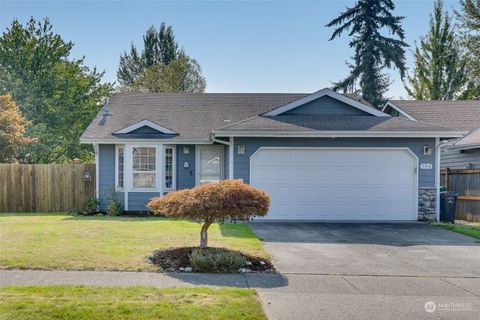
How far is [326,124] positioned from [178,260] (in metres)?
7.70

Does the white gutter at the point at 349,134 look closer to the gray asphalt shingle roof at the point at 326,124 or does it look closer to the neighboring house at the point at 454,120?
the gray asphalt shingle roof at the point at 326,124

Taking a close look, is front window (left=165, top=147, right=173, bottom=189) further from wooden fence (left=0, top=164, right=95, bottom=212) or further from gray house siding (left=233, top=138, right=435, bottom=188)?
gray house siding (left=233, top=138, right=435, bottom=188)

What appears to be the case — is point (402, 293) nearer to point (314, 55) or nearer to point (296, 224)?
point (296, 224)

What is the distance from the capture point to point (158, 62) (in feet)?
133

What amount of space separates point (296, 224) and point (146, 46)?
3413cm

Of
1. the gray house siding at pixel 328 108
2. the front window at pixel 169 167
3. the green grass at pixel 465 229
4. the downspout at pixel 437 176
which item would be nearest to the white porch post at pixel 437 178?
the downspout at pixel 437 176

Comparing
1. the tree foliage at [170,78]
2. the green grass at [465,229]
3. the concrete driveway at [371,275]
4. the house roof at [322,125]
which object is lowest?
the green grass at [465,229]

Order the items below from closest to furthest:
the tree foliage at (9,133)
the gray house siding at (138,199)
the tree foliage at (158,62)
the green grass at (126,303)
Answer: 1. the green grass at (126,303)
2. the gray house siding at (138,199)
3. the tree foliage at (9,133)
4. the tree foliage at (158,62)

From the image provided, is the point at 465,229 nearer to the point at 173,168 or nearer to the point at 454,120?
the point at 454,120

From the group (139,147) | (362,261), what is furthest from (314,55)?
(362,261)

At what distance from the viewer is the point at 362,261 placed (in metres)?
7.39

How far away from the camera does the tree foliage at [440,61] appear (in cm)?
2784

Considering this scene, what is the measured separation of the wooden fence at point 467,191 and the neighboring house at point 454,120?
117 centimetres

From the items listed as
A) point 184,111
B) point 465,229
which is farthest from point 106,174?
point 465,229
